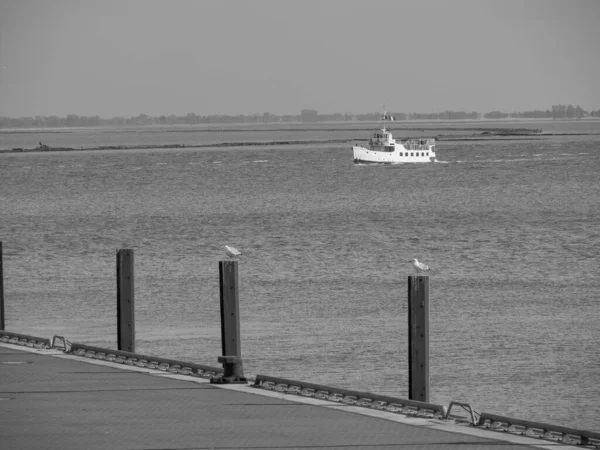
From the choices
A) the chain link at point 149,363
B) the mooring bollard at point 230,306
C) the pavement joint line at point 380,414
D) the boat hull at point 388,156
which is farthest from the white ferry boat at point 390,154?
the mooring bollard at point 230,306

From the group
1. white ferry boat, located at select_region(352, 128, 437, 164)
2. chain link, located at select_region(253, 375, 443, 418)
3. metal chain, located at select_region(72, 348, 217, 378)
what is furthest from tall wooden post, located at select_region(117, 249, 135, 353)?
white ferry boat, located at select_region(352, 128, 437, 164)

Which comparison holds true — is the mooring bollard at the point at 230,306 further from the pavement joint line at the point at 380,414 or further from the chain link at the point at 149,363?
the pavement joint line at the point at 380,414

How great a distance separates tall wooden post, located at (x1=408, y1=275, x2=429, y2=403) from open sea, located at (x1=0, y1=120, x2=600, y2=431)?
575 centimetres

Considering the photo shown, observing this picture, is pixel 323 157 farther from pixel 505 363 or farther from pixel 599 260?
pixel 505 363

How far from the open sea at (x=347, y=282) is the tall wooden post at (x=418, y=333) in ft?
18.9

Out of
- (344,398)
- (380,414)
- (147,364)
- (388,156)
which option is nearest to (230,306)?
(147,364)

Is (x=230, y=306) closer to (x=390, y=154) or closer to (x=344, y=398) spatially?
(x=344, y=398)

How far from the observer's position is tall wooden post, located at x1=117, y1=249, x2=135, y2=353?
17.8m

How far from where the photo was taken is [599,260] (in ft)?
149

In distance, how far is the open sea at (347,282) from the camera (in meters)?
23.4

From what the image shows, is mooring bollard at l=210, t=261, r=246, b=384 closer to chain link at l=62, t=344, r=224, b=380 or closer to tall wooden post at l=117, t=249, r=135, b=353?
chain link at l=62, t=344, r=224, b=380

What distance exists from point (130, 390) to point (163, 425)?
2001 millimetres

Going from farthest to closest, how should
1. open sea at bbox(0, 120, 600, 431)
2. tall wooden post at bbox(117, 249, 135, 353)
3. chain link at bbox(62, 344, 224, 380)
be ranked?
open sea at bbox(0, 120, 600, 431) → tall wooden post at bbox(117, 249, 135, 353) → chain link at bbox(62, 344, 224, 380)

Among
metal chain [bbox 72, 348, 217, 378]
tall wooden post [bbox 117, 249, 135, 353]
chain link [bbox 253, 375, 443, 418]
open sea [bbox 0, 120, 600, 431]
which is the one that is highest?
tall wooden post [bbox 117, 249, 135, 353]
